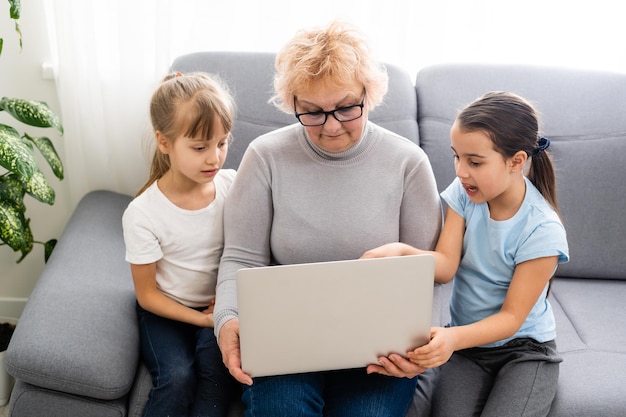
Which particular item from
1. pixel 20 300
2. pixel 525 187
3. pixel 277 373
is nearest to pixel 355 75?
pixel 525 187

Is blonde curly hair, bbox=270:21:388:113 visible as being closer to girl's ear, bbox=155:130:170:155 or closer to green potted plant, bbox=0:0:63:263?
girl's ear, bbox=155:130:170:155

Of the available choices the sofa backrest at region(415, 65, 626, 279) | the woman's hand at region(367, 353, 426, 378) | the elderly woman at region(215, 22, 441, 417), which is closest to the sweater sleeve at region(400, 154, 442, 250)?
the elderly woman at region(215, 22, 441, 417)

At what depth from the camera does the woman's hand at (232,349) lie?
132 centimetres

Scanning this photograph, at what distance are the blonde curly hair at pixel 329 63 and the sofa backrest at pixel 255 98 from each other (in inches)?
19.6

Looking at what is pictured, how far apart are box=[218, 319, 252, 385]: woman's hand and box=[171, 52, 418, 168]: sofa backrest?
2.03 ft

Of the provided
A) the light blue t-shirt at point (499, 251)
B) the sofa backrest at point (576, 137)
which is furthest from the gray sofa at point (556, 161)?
the light blue t-shirt at point (499, 251)

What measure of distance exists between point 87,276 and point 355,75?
856 millimetres

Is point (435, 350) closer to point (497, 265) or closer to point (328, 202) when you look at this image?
point (497, 265)

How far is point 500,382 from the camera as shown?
4.72 ft

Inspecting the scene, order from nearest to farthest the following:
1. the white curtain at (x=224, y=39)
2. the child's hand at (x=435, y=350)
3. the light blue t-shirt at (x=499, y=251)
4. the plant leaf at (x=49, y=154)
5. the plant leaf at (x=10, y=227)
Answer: the child's hand at (x=435, y=350) → the light blue t-shirt at (x=499, y=251) → the plant leaf at (x=10, y=227) → the plant leaf at (x=49, y=154) → the white curtain at (x=224, y=39)

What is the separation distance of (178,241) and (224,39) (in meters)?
0.82

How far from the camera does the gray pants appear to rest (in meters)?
1.40

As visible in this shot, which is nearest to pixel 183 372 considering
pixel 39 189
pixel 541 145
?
pixel 39 189

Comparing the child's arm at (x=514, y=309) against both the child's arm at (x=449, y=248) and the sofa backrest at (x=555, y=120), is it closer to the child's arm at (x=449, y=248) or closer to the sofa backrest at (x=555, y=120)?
the child's arm at (x=449, y=248)
